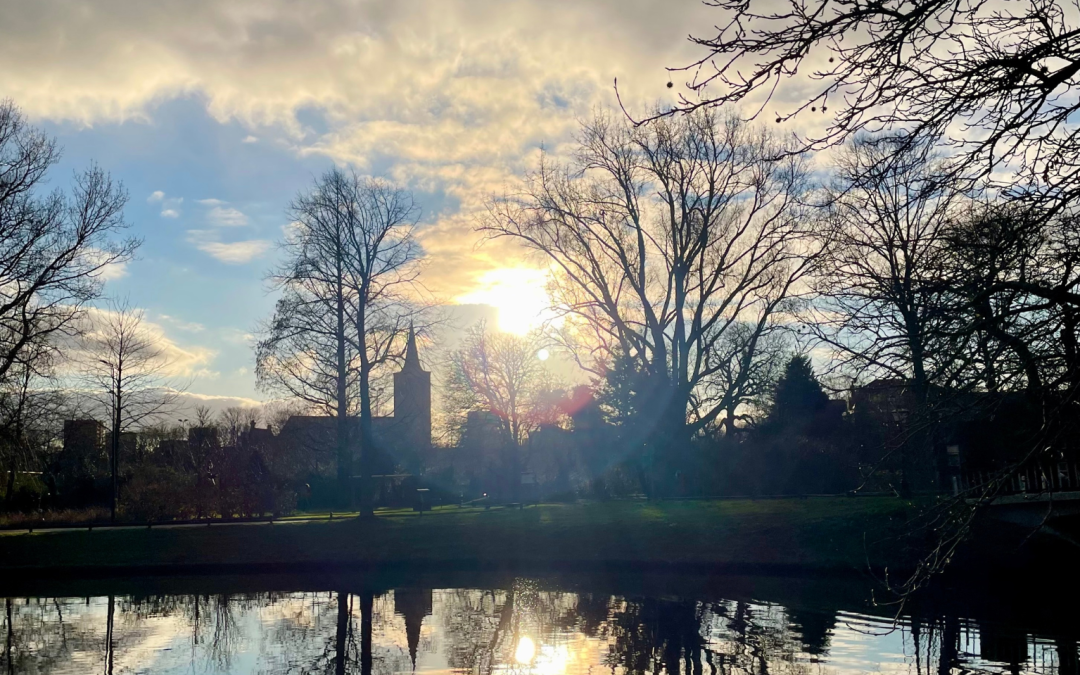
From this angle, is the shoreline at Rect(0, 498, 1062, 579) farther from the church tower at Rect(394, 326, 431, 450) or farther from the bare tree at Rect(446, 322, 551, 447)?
the bare tree at Rect(446, 322, 551, 447)

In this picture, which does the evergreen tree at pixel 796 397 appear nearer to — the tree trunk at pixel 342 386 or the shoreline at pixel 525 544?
the shoreline at pixel 525 544

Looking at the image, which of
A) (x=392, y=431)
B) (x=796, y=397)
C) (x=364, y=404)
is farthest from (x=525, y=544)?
(x=796, y=397)

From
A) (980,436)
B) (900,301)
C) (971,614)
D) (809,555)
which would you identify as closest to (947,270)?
(900,301)

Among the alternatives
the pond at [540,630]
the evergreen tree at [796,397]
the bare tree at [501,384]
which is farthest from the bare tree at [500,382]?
the pond at [540,630]

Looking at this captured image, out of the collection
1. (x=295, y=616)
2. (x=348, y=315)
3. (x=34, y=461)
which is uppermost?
(x=348, y=315)

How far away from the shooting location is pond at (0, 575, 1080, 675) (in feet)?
37.2

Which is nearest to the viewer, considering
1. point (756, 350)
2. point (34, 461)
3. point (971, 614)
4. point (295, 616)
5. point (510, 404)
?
point (971, 614)

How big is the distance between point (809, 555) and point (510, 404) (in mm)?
34691

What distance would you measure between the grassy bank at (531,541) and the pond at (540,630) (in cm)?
237

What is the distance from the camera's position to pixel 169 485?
3269cm

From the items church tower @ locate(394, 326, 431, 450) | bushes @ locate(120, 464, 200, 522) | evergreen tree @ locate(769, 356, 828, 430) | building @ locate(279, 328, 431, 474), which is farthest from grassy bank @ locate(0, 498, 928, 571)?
evergreen tree @ locate(769, 356, 828, 430)

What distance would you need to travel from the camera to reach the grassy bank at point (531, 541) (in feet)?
70.3

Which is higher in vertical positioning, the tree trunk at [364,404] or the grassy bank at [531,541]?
the tree trunk at [364,404]

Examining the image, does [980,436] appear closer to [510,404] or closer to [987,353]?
[987,353]
